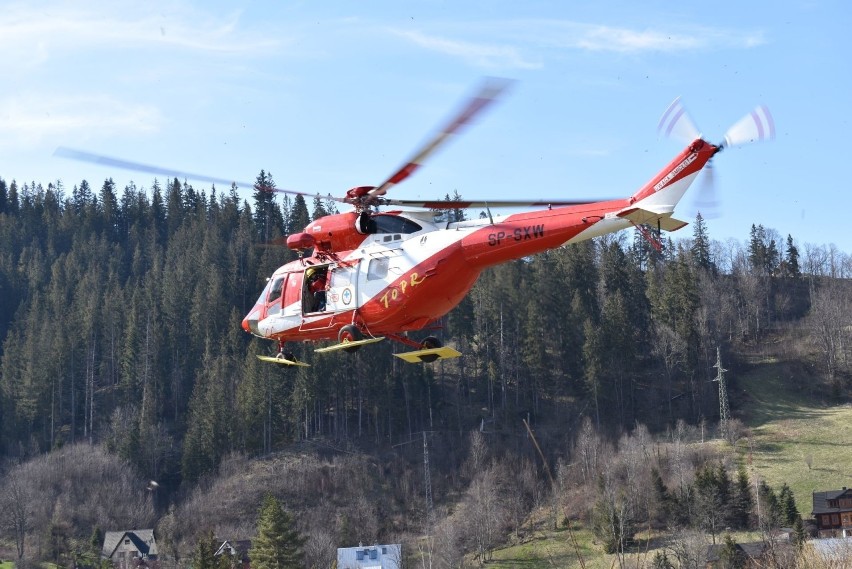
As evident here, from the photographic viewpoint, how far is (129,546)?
74812 mm

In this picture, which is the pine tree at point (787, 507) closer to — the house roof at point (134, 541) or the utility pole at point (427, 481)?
the utility pole at point (427, 481)

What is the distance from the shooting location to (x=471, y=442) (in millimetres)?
85062

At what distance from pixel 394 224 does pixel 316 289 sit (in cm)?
311

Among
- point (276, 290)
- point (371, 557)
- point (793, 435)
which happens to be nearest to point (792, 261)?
point (793, 435)

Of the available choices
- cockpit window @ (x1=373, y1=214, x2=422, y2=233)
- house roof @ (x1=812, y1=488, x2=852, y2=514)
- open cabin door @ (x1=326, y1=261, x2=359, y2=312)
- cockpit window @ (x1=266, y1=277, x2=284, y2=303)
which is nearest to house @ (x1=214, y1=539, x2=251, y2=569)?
house roof @ (x1=812, y1=488, x2=852, y2=514)

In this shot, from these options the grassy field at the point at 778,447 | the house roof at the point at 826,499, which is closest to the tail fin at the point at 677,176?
the grassy field at the point at 778,447

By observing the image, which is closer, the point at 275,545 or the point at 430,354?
the point at 430,354

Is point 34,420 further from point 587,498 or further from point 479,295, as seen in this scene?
point 587,498

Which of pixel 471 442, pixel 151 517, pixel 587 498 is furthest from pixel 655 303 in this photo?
pixel 151 517

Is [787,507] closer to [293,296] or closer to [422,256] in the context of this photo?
[293,296]

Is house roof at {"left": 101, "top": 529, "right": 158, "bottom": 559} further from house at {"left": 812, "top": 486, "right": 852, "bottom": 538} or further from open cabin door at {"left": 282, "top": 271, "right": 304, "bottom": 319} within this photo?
open cabin door at {"left": 282, "top": 271, "right": 304, "bottom": 319}

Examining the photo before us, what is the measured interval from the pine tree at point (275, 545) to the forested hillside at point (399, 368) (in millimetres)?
16139

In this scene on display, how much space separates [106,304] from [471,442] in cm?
4142

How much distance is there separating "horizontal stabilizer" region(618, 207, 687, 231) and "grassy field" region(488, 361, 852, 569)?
117ft
